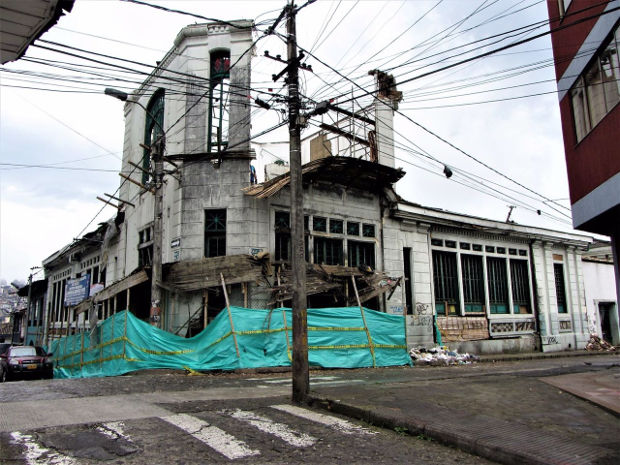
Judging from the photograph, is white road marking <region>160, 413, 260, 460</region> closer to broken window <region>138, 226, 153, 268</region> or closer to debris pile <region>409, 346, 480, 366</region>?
debris pile <region>409, 346, 480, 366</region>

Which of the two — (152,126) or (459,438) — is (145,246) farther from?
(459,438)

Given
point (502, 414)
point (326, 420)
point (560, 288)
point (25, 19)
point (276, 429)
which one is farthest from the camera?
point (560, 288)

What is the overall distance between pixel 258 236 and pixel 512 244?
50.3 ft

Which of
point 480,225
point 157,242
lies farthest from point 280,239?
point 480,225

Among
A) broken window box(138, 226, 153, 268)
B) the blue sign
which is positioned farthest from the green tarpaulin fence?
the blue sign

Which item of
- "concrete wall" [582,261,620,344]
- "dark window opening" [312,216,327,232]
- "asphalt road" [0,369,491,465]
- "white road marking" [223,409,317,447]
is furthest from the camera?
"concrete wall" [582,261,620,344]

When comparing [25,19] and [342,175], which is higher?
[342,175]

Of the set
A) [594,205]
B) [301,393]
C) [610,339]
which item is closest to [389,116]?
[594,205]

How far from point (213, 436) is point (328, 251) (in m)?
13.0

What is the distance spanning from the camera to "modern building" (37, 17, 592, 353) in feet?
55.5

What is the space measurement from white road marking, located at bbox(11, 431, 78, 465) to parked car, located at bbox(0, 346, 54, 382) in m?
16.2

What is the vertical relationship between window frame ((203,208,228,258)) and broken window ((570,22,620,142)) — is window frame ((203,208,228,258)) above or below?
below

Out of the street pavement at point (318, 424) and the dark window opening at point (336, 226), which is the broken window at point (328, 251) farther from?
the street pavement at point (318, 424)

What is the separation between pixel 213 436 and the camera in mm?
6484
